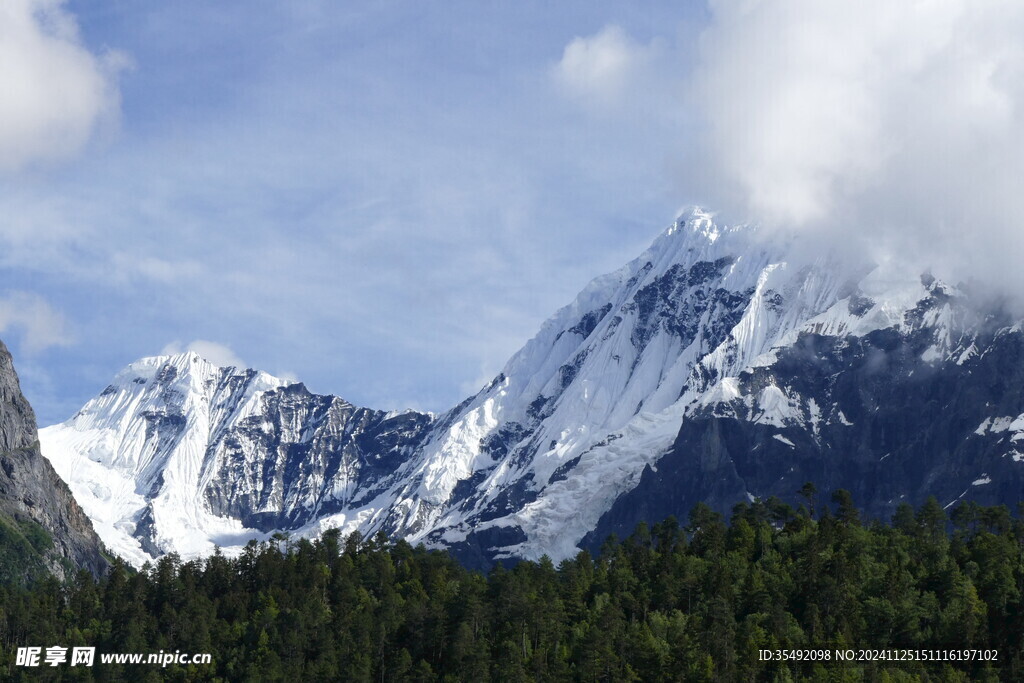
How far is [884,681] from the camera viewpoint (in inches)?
7859

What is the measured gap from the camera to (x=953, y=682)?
19988 cm

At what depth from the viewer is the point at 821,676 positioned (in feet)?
655

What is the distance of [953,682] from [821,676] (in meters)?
15.6

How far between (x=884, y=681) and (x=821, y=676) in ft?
24.4

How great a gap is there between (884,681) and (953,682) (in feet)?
26.9
